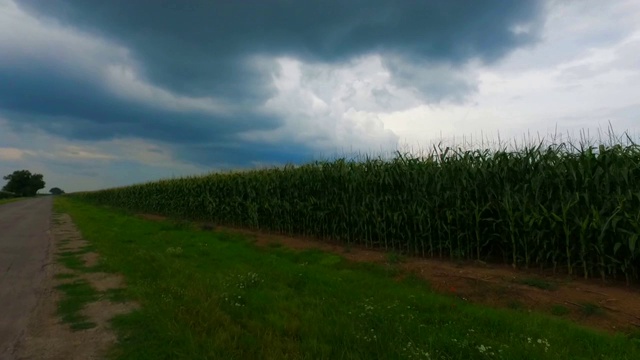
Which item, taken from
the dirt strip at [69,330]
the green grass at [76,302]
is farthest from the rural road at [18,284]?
the green grass at [76,302]

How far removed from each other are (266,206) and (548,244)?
11.2m

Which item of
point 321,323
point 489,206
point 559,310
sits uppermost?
point 489,206

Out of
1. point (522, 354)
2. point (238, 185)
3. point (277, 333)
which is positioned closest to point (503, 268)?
point (522, 354)

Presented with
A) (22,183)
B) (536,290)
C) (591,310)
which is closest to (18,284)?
(536,290)

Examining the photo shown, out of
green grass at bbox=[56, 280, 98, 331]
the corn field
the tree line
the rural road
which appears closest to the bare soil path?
the corn field

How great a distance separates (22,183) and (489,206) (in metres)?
172

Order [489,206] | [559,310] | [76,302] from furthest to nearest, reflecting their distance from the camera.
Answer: [489,206], [76,302], [559,310]

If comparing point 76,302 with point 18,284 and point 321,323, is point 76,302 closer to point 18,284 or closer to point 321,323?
point 18,284

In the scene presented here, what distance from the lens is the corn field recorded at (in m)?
7.67

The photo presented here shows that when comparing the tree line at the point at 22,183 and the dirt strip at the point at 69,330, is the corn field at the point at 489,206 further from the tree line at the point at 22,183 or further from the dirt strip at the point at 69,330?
the tree line at the point at 22,183

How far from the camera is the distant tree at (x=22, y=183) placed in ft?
463

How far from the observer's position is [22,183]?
143750mm

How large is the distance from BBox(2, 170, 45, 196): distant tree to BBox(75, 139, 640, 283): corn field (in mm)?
160695

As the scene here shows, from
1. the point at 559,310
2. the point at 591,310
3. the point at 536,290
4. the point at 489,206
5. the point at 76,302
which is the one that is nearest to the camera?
the point at 591,310
